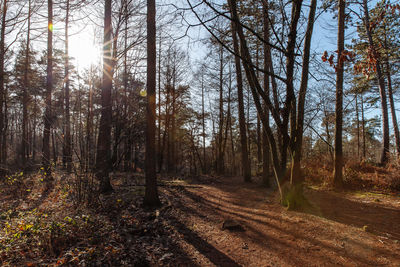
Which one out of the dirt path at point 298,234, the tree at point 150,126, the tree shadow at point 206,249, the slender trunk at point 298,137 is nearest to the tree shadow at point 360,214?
the dirt path at point 298,234

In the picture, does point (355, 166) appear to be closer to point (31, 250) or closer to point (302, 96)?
point (302, 96)

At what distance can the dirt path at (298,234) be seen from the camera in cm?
322

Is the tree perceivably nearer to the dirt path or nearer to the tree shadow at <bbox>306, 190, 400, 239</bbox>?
the dirt path

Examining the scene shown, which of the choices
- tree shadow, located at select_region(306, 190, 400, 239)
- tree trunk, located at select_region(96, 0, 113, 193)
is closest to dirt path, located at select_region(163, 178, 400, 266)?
tree shadow, located at select_region(306, 190, 400, 239)

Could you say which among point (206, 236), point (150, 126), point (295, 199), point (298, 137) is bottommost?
point (206, 236)

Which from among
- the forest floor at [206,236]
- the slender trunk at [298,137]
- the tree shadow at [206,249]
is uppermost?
the slender trunk at [298,137]

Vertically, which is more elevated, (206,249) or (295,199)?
(295,199)

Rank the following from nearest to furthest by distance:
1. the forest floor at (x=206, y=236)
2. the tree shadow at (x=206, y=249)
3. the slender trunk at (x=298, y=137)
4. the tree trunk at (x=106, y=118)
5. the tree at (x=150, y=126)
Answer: the forest floor at (x=206, y=236) < the tree shadow at (x=206, y=249) < the slender trunk at (x=298, y=137) < the tree at (x=150, y=126) < the tree trunk at (x=106, y=118)

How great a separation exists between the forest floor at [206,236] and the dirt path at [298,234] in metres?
0.02

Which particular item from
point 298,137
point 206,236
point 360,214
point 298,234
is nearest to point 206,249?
point 206,236

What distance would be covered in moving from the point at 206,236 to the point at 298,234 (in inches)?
73.1

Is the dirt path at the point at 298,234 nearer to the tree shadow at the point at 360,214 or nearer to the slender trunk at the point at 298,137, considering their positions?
the tree shadow at the point at 360,214

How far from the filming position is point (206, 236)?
169 inches

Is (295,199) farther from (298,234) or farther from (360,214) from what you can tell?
(360,214)
